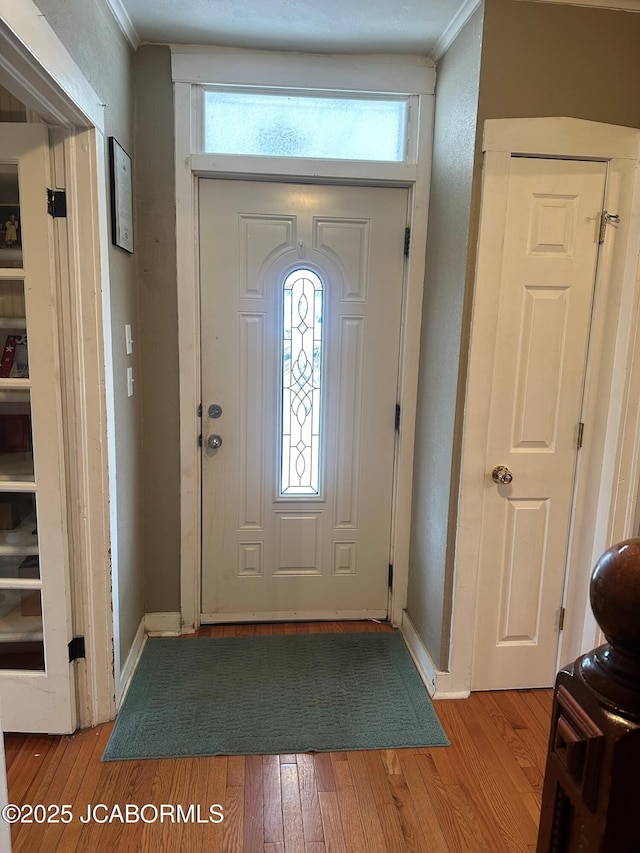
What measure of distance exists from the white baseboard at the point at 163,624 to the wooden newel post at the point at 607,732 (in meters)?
2.37

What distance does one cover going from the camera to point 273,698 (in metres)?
2.16

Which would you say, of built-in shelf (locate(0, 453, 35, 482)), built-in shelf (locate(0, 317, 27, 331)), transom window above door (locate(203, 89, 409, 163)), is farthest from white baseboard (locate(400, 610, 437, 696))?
transom window above door (locate(203, 89, 409, 163))

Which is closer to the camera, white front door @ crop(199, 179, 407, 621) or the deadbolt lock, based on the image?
white front door @ crop(199, 179, 407, 621)

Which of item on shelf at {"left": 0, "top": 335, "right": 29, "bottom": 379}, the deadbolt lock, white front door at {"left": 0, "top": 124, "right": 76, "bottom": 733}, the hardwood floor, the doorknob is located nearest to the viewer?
the hardwood floor

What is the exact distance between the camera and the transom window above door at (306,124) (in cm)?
232

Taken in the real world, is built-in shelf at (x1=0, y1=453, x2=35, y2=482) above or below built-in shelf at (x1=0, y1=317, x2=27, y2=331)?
below

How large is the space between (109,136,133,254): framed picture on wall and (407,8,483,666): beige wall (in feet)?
4.05

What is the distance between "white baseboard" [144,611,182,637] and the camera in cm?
258

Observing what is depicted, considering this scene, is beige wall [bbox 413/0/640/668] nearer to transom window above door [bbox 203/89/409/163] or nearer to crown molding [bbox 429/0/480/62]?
Result: crown molding [bbox 429/0/480/62]

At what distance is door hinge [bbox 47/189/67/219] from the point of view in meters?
1.69

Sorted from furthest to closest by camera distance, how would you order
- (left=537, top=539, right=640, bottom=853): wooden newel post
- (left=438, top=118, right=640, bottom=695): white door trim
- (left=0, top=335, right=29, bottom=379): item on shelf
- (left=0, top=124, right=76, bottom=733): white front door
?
(left=438, top=118, right=640, bottom=695): white door trim
(left=0, top=335, right=29, bottom=379): item on shelf
(left=0, top=124, right=76, bottom=733): white front door
(left=537, top=539, right=640, bottom=853): wooden newel post

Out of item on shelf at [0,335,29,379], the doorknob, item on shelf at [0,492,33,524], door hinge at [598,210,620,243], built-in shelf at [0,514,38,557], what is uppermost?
door hinge at [598,210,620,243]

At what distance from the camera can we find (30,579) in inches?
73.3

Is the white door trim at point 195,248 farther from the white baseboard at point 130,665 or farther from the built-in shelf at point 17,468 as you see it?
the built-in shelf at point 17,468
